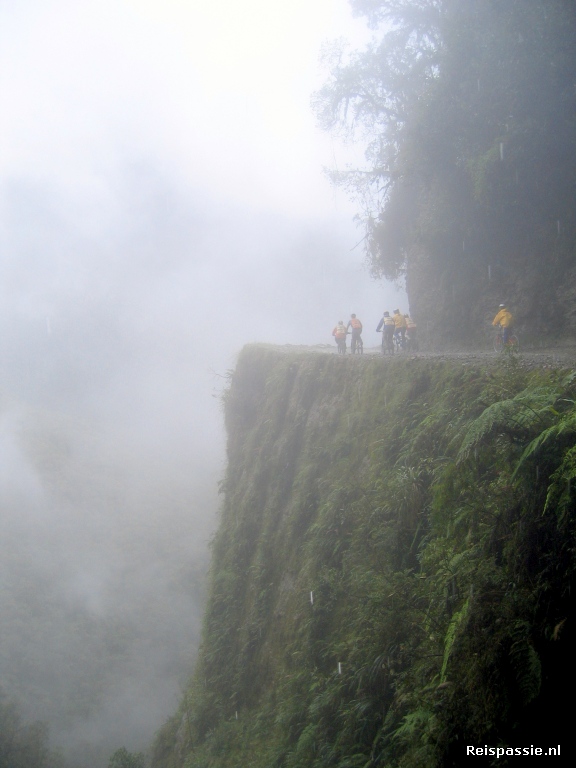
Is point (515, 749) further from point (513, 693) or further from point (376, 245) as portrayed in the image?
point (376, 245)

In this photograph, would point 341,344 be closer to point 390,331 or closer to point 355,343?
point 355,343

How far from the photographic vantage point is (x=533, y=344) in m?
17.8

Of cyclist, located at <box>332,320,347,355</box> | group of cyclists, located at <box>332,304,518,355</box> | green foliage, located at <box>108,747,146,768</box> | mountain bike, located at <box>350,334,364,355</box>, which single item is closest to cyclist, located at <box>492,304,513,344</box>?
group of cyclists, located at <box>332,304,518,355</box>

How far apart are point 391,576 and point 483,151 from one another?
15.1 meters

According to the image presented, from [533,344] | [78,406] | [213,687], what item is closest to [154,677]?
[213,687]

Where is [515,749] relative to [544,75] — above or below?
below

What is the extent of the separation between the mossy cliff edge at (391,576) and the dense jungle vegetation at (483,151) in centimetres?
756

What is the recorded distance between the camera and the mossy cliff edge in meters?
4.61

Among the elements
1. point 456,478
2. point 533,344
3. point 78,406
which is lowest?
point 456,478

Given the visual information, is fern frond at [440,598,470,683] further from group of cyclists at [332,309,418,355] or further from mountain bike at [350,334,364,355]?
mountain bike at [350,334,364,355]

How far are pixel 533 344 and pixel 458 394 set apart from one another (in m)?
10.1

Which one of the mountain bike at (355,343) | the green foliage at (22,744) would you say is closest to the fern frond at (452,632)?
the mountain bike at (355,343)

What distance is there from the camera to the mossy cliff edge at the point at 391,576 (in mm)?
4613

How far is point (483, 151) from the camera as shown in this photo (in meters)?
18.2
